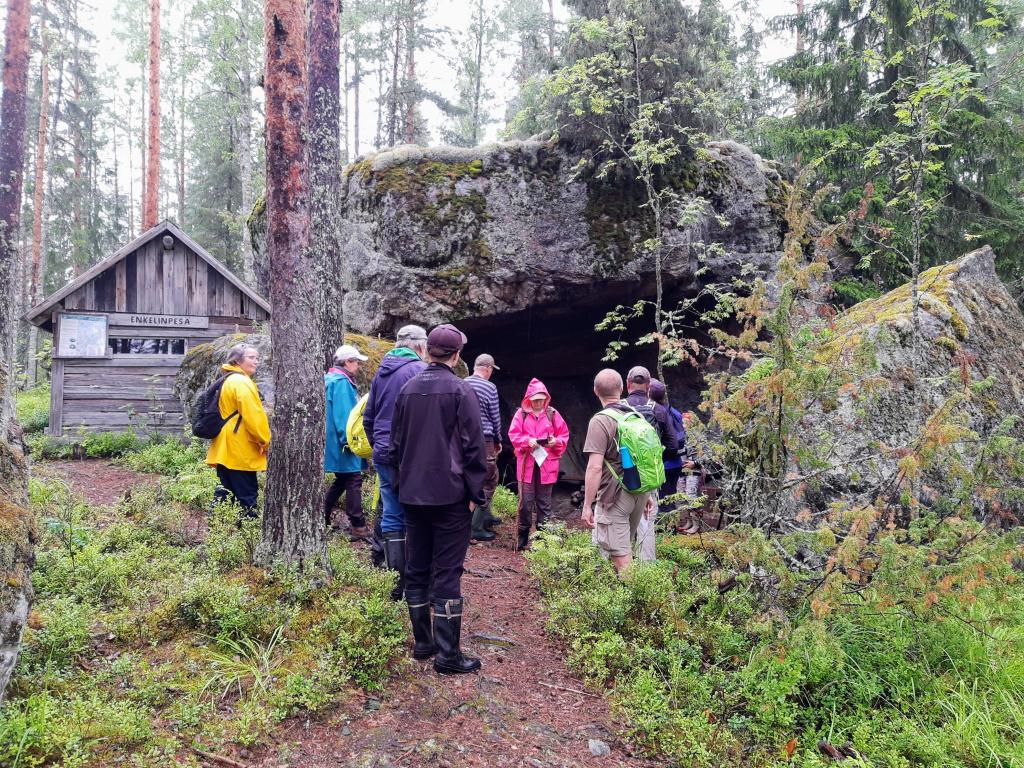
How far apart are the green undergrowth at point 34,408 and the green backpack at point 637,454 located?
10656 millimetres

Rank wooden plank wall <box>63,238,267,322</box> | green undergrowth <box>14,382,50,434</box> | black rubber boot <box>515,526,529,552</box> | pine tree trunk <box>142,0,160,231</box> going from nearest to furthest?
black rubber boot <box>515,526,529,552</box> → wooden plank wall <box>63,238,267,322</box> → green undergrowth <box>14,382,50,434</box> → pine tree trunk <box>142,0,160,231</box>

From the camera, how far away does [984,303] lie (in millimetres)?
7332

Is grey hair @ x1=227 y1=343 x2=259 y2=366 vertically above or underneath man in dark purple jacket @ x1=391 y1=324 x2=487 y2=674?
above

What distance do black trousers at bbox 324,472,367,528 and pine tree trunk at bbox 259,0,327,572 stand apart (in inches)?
64.9

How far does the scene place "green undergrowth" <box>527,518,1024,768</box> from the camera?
11.5ft

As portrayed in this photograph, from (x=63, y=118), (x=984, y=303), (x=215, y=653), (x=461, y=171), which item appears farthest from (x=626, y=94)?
(x=63, y=118)

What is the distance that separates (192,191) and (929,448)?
100 feet

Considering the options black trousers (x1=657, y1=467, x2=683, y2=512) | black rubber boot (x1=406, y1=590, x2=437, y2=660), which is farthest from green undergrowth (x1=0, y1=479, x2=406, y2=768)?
black trousers (x1=657, y1=467, x2=683, y2=512)

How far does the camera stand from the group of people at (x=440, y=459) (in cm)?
398

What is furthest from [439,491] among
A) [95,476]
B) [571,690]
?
[95,476]

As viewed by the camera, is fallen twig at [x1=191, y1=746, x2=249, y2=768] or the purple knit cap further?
the purple knit cap

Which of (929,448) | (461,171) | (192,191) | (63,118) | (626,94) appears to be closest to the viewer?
(929,448)

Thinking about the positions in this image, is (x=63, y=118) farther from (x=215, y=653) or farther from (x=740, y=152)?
(x=215, y=653)

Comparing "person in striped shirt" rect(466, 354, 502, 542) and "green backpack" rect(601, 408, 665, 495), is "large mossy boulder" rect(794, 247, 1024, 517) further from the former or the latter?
"person in striped shirt" rect(466, 354, 502, 542)
